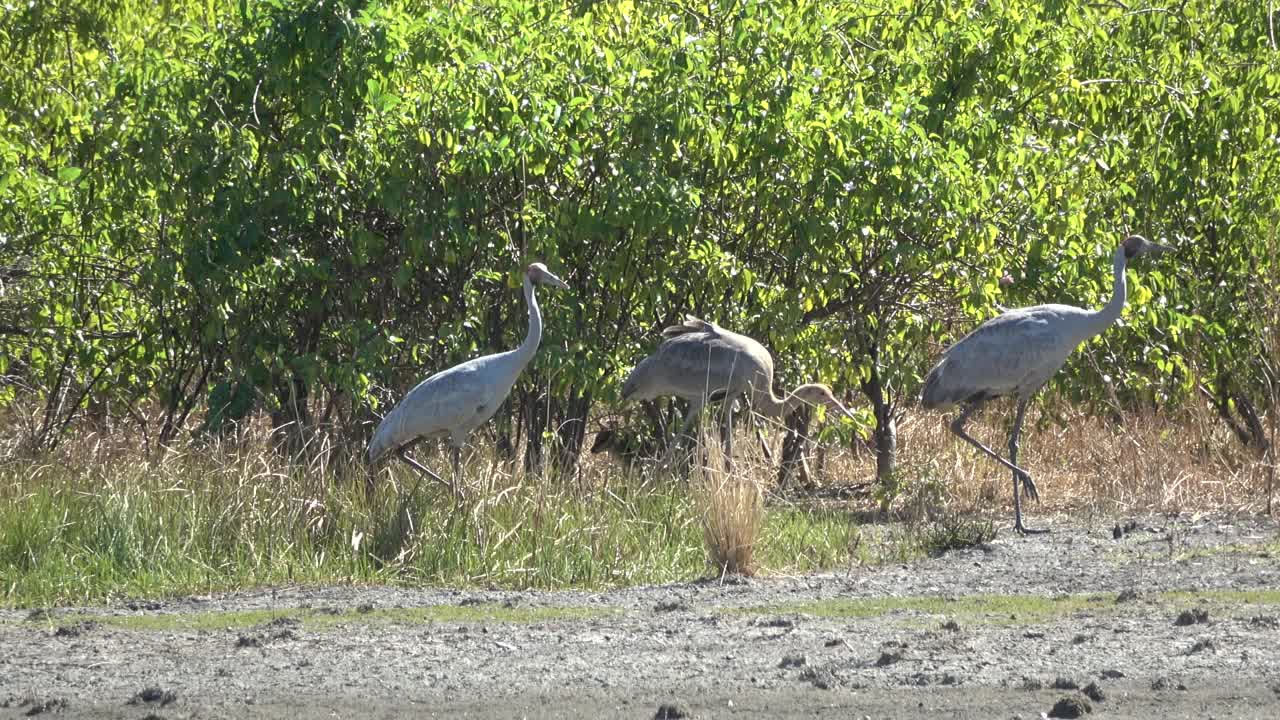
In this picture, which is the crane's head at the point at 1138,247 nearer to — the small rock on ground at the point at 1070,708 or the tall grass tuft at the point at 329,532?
the tall grass tuft at the point at 329,532

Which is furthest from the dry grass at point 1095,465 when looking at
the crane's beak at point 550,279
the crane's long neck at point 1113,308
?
the crane's beak at point 550,279

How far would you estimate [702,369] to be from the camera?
1012 cm

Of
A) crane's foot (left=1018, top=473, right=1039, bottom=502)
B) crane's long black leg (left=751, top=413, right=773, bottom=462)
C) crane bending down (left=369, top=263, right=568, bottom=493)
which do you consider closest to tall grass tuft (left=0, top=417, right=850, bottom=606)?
crane bending down (left=369, top=263, right=568, bottom=493)

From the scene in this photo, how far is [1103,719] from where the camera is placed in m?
5.41

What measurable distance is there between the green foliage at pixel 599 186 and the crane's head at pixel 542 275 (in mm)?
423

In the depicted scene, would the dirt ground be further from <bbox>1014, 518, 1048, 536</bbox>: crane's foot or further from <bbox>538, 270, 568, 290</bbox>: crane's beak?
<bbox>538, 270, 568, 290</bbox>: crane's beak

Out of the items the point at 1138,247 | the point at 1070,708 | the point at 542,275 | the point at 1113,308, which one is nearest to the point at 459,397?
the point at 542,275

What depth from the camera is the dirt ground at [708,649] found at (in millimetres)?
5703

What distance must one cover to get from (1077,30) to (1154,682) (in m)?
5.98

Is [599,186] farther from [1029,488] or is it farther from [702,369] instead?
[1029,488]

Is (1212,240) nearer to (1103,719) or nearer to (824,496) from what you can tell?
(824,496)

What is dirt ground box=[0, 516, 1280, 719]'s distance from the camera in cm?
570

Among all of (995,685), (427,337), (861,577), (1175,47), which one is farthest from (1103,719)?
(1175,47)

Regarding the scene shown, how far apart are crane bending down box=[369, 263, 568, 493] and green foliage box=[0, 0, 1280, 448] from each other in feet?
1.51
